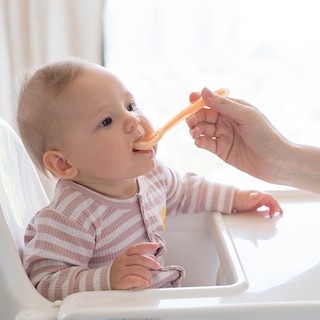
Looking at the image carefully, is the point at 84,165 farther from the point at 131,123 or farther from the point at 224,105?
the point at 224,105

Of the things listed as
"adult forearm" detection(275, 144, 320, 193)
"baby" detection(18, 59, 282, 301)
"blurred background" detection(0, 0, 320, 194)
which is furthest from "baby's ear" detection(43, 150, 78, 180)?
"blurred background" detection(0, 0, 320, 194)

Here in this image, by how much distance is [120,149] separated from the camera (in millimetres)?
851

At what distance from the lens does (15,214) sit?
2.98 feet

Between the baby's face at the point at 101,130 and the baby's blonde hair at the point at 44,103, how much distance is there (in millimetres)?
12

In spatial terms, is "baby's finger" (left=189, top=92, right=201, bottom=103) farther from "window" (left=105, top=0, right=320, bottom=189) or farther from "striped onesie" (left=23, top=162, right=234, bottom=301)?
"window" (left=105, top=0, right=320, bottom=189)

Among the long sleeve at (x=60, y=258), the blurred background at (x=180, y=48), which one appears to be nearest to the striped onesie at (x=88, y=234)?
the long sleeve at (x=60, y=258)

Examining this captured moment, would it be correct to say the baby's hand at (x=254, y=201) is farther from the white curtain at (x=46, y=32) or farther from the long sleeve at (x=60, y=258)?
the white curtain at (x=46, y=32)

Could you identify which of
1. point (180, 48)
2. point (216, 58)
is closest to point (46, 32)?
point (180, 48)

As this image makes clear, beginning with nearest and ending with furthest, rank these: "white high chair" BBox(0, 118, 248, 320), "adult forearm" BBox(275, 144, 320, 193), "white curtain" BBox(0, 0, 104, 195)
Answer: "white high chair" BBox(0, 118, 248, 320) → "adult forearm" BBox(275, 144, 320, 193) → "white curtain" BBox(0, 0, 104, 195)

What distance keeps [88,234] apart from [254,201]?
1.05 feet

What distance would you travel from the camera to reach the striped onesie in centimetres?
76

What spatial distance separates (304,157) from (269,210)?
0.37 feet

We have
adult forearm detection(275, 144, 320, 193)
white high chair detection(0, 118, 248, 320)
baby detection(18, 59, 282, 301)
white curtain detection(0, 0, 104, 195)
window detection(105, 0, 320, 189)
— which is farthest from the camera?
window detection(105, 0, 320, 189)

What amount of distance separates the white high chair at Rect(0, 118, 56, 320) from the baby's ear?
0.27 feet
